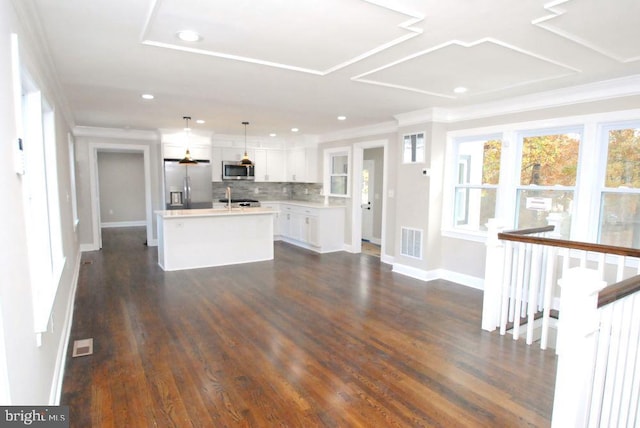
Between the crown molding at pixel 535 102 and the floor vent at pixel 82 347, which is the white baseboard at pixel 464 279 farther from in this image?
the floor vent at pixel 82 347

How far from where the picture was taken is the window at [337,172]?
7.47m

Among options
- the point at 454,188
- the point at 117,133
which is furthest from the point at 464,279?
the point at 117,133

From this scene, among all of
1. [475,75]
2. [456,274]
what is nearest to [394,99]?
[475,75]

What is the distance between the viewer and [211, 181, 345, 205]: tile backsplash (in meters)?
8.62

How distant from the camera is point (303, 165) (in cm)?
838

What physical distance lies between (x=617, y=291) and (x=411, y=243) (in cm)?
378

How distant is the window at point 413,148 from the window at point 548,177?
4.21ft

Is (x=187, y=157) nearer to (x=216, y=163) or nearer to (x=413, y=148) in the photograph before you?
(x=216, y=163)

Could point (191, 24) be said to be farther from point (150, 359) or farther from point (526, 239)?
point (526, 239)

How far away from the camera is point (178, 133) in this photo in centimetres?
741

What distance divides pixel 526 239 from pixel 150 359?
341cm

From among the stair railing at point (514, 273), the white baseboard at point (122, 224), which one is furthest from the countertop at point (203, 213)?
the white baseboard at point (122, 224)

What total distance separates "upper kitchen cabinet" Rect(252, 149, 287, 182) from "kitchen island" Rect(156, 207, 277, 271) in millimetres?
2486

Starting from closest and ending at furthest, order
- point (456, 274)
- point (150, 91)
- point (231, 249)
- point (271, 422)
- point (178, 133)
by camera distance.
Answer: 1. point (271, 422)
2. point (150, 91)
3. point (456, 274)
4. point (231, 249)
5. point (178, 133)
